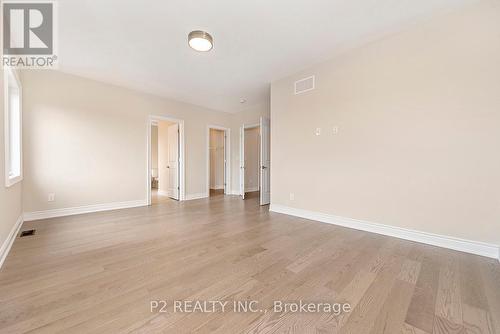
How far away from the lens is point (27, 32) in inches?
95.4

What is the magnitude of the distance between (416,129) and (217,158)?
232 inches

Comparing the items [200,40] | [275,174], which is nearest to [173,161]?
[275,174]

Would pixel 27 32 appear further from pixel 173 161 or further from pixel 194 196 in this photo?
pixel 194 196

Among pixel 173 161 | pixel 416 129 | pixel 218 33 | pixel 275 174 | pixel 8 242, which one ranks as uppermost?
pixel 218 33

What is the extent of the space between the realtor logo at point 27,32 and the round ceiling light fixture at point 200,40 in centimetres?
142

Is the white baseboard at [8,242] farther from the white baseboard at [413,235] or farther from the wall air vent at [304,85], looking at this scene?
the wall air vent at [304,85]

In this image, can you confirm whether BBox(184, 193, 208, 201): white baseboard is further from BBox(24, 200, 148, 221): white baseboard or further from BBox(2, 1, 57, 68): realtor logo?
BBox(2, 1, 57, 68): realtor logo

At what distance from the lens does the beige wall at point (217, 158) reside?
7.24m

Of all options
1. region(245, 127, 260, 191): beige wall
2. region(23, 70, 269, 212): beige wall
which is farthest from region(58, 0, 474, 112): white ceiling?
region(245, 127, 260, 191): beige wall

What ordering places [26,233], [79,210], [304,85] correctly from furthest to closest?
[79,210]
[304,85]
[26,233]

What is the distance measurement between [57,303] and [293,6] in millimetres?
3389

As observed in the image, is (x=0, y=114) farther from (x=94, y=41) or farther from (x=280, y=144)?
(x=280, y=144)

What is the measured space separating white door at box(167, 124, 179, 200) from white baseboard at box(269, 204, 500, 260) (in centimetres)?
354

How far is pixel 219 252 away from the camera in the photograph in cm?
220
